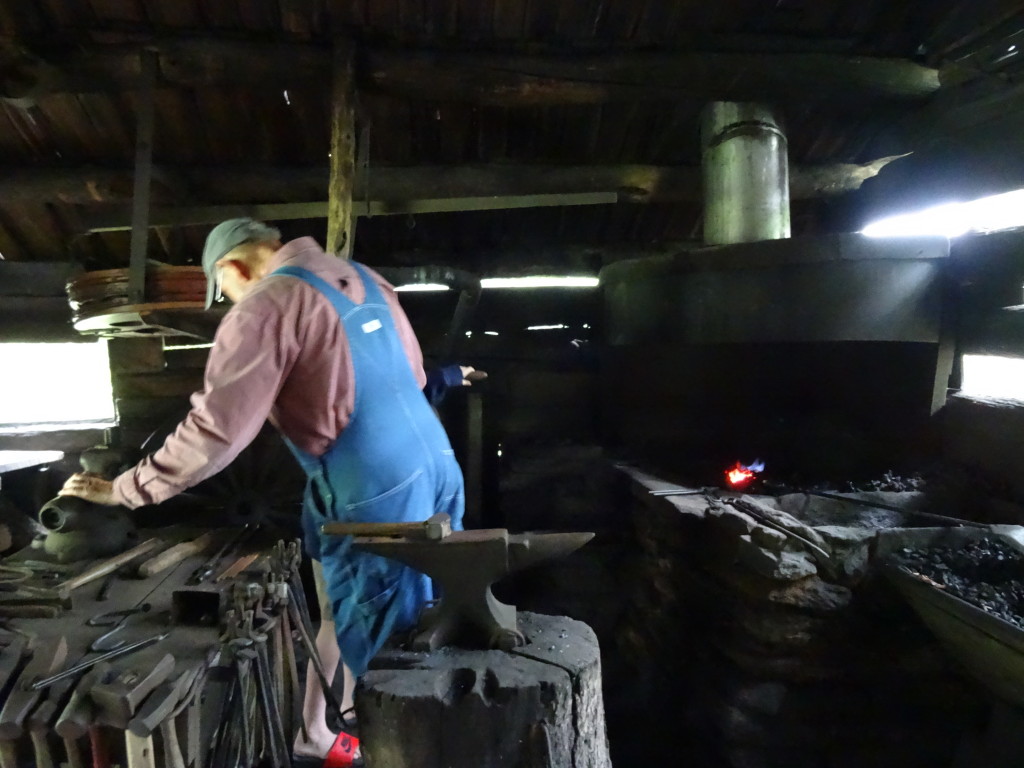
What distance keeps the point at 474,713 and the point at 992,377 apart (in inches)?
138

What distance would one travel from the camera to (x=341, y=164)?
2.85 m

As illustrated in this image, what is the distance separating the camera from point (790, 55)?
3.26m

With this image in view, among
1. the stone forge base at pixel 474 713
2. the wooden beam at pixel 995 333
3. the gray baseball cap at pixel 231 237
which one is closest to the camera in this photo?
the stone forge base at pixel 474 713

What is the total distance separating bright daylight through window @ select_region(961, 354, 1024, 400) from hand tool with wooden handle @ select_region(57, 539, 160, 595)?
13.9 feet

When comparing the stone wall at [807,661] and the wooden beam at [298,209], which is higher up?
the wooden beam at [298,209]

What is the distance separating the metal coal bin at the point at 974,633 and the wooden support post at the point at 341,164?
2.79 metres

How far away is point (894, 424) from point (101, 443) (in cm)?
512

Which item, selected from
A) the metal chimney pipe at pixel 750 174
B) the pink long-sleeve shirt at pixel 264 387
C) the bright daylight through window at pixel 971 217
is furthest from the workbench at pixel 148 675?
the bright daylight through window at pixel 971 217

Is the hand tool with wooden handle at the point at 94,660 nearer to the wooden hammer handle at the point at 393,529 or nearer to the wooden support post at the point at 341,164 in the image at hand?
the wooden hammer handle at the point at 393,529

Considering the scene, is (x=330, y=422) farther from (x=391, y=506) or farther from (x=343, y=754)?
(x=343, y=754)

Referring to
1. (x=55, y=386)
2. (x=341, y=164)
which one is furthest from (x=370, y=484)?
(x=55, y=386)

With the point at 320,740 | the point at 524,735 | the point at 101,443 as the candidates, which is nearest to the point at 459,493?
the point at 524,735

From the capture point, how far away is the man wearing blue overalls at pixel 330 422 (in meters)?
1.68

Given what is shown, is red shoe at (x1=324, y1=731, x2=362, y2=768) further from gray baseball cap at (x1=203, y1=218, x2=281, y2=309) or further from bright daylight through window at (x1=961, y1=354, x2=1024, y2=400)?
bright daylight through window at (x1=961, y1=354, x2=1024, y2=400)
